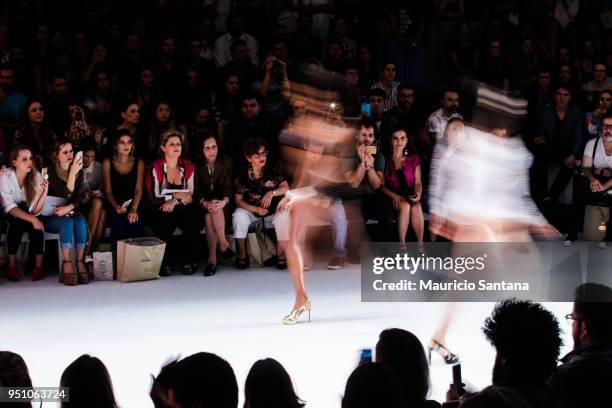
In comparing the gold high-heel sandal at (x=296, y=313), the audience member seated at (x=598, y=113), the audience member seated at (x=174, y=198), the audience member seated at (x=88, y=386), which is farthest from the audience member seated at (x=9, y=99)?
the audience member seated at (x=88, y=386)

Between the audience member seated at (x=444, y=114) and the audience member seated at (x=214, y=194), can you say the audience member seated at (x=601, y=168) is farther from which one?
the audience member seated at (x=214, y=194)

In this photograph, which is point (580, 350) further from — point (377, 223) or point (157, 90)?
point (157, 90)

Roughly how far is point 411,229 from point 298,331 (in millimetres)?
2108

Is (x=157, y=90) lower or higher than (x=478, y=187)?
higher

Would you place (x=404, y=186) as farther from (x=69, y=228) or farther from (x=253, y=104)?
(x=69, y=228)

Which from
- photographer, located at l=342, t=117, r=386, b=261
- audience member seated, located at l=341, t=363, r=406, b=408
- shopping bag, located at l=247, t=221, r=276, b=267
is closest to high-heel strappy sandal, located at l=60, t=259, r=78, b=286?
shopping bag, located at l=247, t=221, r=276, b=267

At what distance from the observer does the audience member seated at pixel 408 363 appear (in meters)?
2.79

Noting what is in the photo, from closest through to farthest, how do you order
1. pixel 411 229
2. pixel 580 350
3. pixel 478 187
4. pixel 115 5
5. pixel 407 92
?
pixel 580 350 → pixel 478 187 → pixel 411 229 → pixel 407 92 → pixel 115 5

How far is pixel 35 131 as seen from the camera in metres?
6.62

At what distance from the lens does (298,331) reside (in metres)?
5.06

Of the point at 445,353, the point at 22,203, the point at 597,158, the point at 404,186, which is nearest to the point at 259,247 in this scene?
the point at 404,186

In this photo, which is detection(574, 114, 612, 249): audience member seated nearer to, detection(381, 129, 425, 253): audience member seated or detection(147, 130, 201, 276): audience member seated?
detection(381, 129, 425, 253): audience member seated

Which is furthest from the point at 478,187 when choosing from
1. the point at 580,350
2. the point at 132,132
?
the point at 132,132

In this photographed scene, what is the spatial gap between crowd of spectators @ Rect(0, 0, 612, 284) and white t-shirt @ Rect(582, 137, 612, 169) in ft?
0.05
